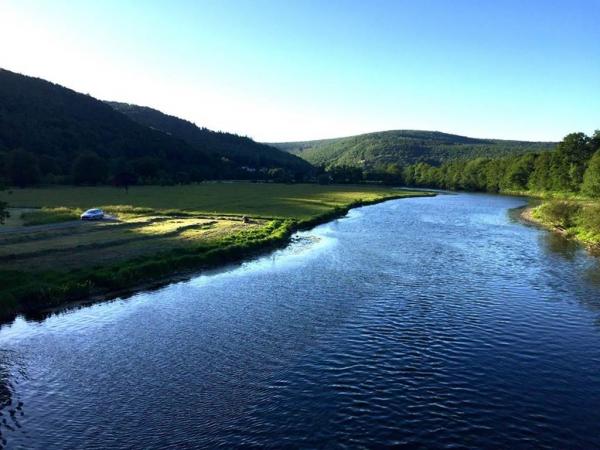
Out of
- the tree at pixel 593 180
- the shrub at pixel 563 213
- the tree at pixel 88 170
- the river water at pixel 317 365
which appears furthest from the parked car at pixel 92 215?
the tree at pixel 593 180

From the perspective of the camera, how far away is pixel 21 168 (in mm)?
133750

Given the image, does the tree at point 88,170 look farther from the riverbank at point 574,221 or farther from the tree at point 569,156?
the tree at point 569,156

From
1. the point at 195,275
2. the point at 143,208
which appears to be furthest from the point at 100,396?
the point at 143,208

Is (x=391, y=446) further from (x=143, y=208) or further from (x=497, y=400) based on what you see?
(x=143, y=208)

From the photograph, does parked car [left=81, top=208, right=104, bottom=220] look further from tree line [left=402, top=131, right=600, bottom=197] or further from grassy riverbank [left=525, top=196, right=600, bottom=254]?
tree line [left=402, top=131, right=600, bottom=197]

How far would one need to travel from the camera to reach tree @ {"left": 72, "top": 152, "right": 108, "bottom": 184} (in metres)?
150

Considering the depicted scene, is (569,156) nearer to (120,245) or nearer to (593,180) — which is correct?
(593,180)

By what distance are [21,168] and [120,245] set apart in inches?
4029

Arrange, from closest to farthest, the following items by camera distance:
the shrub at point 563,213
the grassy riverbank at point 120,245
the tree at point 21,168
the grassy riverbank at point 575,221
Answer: the grassy riverbank at point 120,245
the grassy riverbank at point 575,221
the shrub at point 563,213
the tree at point 21,168

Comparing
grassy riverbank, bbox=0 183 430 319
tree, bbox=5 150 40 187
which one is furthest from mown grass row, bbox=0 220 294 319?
tree, bbox=5 150 40 187

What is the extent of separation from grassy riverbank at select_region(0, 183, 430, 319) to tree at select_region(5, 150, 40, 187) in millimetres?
41597

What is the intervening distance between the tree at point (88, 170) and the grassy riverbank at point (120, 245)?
5389 cm

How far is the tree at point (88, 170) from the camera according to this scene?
5893 inches

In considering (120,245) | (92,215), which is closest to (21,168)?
(92,215)
